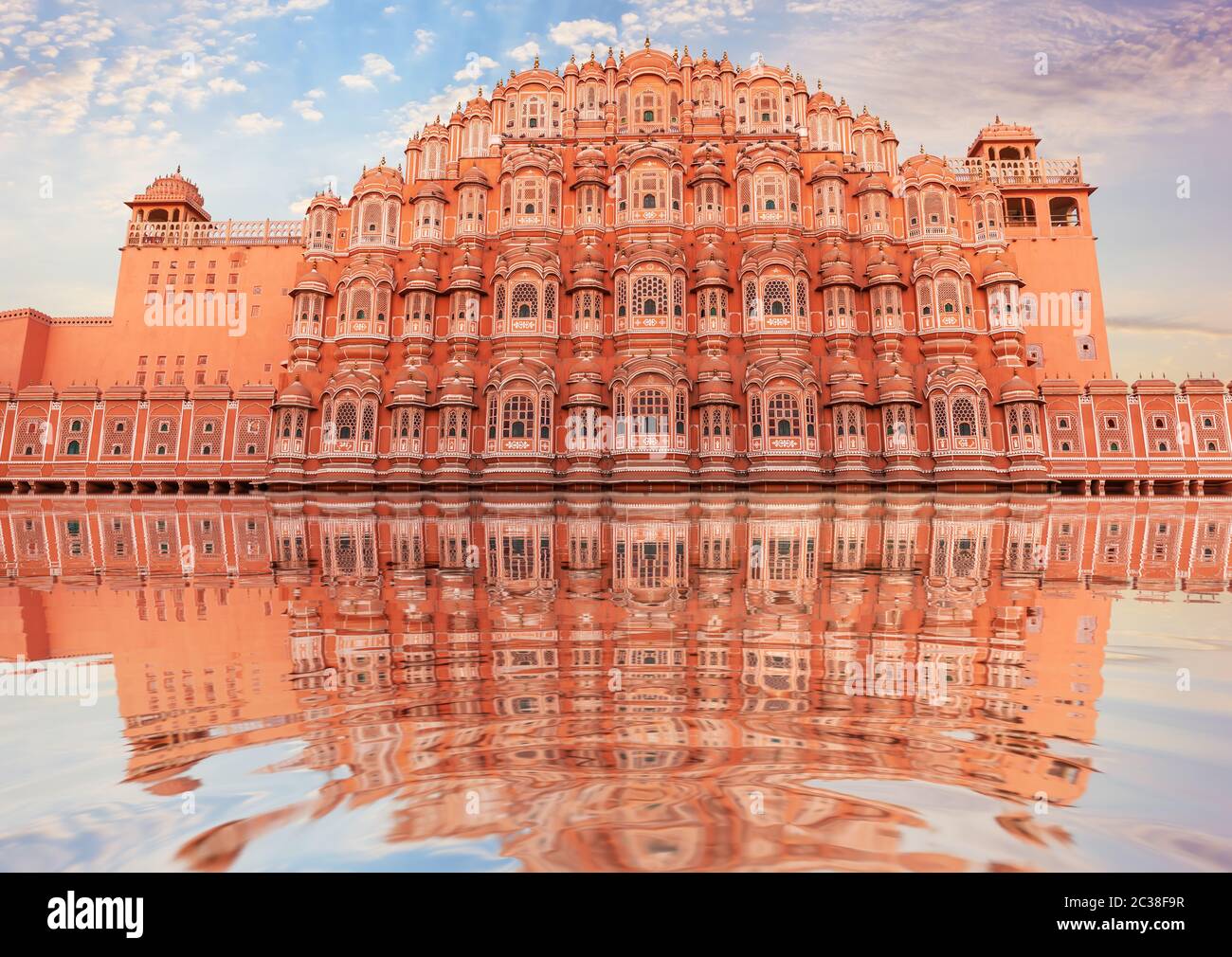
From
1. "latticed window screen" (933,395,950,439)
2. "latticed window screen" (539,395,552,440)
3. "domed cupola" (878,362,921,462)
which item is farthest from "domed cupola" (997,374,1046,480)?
"latticed window screen" (539,395,552,440)

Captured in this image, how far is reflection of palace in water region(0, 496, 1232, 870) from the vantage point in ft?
4.97

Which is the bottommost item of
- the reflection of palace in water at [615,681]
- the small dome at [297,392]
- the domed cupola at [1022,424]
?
the reflection of palace in water at [615,681]

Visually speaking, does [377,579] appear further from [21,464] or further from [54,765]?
[21,464]

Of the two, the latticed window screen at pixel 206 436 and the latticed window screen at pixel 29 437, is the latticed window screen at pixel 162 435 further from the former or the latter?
the latticed window screen at pixel 29 437

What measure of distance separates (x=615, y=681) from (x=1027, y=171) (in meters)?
51.0

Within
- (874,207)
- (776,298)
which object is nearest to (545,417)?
(776,298)

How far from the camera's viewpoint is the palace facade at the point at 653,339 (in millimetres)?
27797

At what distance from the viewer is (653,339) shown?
29812mm

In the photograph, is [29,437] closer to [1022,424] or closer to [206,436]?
[206,436]

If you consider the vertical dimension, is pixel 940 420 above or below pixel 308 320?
below

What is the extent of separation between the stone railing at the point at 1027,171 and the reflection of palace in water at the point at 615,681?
140 feet

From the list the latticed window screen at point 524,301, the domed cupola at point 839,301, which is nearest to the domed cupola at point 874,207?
the domed cupola at point 839,301

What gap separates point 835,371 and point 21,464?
3411cm
